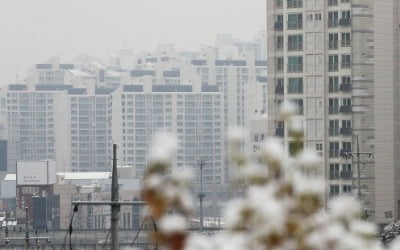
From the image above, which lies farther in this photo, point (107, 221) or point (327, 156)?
point (107, 221)

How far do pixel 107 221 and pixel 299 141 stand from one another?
4771 inches

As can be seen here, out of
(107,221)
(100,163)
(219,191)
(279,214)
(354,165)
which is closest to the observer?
(279,214)

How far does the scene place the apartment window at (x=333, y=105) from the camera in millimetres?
55906

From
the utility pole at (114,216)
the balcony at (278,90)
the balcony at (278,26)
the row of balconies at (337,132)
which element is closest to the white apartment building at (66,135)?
the balcony at (278,90)

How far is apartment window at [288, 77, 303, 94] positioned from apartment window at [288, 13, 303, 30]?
1.88 m

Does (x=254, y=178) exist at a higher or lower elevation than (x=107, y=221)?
higher

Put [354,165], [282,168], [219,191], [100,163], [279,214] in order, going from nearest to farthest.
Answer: [279,214] < [282,168] < [354,165] < [219,191] < [100,163]

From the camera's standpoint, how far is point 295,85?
56.2 m

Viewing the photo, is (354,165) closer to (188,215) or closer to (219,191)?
(188,215)

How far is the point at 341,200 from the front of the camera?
3.75 metres

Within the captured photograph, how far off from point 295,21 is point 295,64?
62.3 inches

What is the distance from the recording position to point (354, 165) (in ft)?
181

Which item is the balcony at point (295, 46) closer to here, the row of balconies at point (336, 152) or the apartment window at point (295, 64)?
the apartment window at point (295, 64)

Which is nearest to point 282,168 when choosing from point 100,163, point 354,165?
point 354,165
